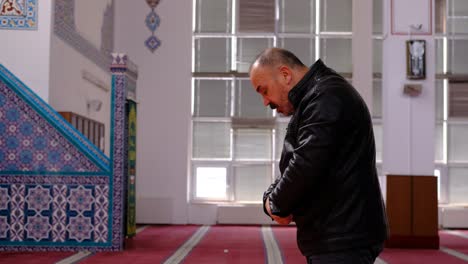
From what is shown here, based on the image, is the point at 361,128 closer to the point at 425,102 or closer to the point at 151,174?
the point at 425,102

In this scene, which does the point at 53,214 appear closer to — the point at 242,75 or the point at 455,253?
the point at 455,253

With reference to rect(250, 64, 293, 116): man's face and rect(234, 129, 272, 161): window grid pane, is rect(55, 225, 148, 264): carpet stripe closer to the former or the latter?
rect(250, 64, 293, 116): man's face

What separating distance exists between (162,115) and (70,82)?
259 centimetres

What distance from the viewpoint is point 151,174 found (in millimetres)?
10305

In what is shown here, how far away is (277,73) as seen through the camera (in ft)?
5.77

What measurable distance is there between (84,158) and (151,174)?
388cm

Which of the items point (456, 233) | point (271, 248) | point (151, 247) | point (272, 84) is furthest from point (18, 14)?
point (272, 84)

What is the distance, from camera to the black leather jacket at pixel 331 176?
163cm

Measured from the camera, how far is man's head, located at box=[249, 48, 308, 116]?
1.76 metres

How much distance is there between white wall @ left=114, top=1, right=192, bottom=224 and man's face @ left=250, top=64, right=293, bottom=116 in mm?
8558

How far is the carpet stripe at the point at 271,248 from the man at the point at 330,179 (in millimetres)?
3936

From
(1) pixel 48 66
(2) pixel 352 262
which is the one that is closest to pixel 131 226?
(1) pixel 48 66

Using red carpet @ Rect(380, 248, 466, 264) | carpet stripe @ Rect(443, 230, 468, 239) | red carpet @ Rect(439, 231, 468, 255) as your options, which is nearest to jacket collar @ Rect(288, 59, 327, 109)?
red carpet @ Rect(380, 248, 466, 264)

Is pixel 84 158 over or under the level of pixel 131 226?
over
